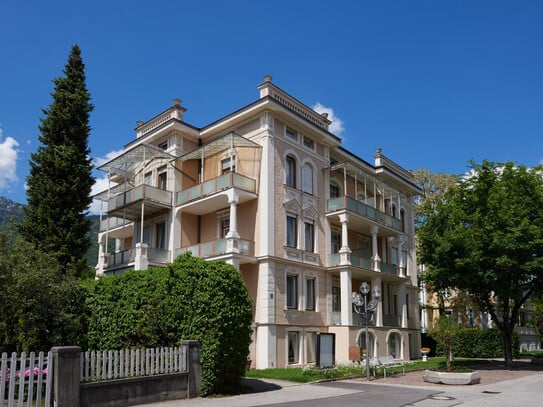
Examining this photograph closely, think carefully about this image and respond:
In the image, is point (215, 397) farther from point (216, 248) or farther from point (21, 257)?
point (216, 248)

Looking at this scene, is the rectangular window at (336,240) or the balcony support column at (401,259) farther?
the balcony support column at (401,259)

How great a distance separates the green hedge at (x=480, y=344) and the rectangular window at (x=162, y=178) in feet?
79.8


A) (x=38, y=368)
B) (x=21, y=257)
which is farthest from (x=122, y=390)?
(x=21, y=257)

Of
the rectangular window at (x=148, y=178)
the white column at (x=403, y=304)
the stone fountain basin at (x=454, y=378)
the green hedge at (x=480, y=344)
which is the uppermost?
the rectangular window at (x=148, y=178)

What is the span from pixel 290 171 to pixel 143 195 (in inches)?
321

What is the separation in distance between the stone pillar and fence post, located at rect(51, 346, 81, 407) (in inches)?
136

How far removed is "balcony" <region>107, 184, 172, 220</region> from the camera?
27.3 metres

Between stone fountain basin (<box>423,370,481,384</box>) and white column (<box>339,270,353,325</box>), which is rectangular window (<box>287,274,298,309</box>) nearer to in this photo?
white column (<box>339,270,353,325</box>)

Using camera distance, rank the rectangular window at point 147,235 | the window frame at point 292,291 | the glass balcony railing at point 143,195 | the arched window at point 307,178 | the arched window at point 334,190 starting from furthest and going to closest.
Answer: the arched window at point 334,190 < the rectangular window at point 147,235 < the arched window at point 307,178 < the glass balcony railing at point 143,195 < the window frame at point 292,291

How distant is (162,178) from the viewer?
99.2 ft

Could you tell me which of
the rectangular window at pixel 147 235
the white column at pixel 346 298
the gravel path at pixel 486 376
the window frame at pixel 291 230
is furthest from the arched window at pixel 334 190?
the gravel path at pixel 486 376

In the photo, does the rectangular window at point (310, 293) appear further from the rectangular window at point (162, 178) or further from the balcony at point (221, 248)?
the rectangular window at point (162, 178)

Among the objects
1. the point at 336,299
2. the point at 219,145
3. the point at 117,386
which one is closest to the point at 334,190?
the point at 336,299

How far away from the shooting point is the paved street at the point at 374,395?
541 inches
